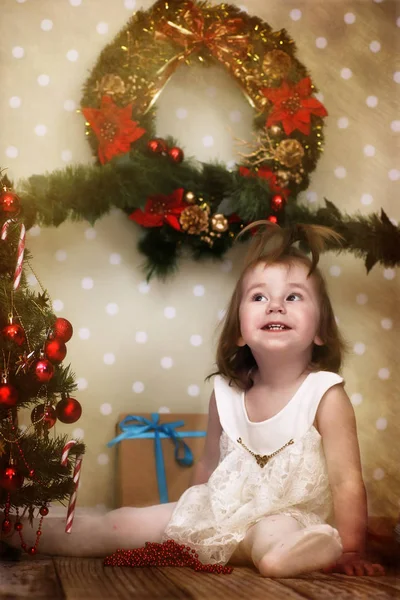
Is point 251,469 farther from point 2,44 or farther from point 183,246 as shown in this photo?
point 2,44

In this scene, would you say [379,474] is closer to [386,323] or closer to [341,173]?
[386,323]

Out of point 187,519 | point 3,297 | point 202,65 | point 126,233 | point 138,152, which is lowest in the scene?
point 187,519

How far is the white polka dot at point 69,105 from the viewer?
4.62ft

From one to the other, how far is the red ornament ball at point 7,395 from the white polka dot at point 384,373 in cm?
69

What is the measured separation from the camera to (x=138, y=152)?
1.38 m

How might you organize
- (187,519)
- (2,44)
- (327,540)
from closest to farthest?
1. (327,540)
2. (187,519)
3. (2,44)

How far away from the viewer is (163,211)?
1.38 meters

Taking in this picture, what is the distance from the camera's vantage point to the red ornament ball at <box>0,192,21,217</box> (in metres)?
1.19

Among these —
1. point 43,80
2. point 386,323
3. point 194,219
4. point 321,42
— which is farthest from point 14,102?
point 386,323

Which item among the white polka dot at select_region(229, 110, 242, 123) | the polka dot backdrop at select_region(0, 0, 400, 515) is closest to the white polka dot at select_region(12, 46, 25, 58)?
the polka dot backdrop at select_region(0, 0, 400, 515)

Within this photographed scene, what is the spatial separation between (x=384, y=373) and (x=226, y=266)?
1.21 feet

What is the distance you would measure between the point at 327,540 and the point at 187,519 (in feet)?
0.80

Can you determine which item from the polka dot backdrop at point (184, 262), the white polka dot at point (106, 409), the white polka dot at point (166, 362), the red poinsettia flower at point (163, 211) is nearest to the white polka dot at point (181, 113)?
the polka dot backdrop at point (184, 262)

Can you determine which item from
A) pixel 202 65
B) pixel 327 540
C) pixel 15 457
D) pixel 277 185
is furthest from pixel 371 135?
pixel 15 457
